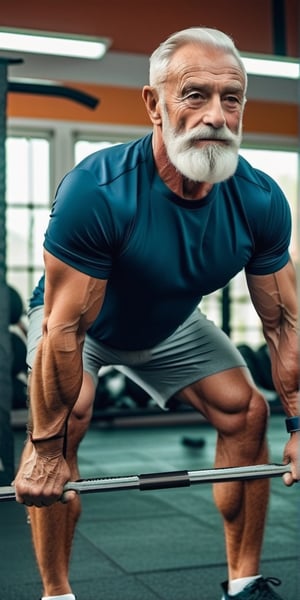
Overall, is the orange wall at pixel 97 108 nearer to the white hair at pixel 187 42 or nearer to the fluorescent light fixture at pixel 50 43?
the fluorescent light fixture at pixel 50 43

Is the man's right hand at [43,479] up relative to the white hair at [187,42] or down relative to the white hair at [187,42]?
down

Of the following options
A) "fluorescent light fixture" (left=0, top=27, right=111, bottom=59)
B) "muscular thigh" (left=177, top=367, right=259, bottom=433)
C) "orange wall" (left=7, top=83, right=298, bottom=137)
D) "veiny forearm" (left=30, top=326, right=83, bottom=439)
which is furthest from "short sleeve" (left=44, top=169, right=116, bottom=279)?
"orange wall" (left=7, top=83, right=298, bottom=137)

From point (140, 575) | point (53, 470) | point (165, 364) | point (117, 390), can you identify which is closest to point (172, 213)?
point (165, 364)

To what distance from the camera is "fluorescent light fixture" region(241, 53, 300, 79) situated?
14.6 feet

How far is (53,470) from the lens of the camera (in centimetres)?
166

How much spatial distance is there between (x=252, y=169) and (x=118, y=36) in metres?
4.01

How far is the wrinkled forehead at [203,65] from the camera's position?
1.61m

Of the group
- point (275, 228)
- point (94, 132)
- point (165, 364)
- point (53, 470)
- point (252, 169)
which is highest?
point (94, 132)

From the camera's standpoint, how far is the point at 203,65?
162 centimetres

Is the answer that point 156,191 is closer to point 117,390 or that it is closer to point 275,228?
point 275,228

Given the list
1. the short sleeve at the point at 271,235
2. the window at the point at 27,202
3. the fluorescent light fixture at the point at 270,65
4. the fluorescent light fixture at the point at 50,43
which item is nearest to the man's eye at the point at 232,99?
the short sleeve at the point at 271,235

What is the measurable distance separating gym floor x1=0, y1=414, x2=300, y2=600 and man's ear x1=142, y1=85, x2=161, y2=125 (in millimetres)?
Answer: 1229

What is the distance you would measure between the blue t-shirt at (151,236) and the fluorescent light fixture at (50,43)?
2.57 m

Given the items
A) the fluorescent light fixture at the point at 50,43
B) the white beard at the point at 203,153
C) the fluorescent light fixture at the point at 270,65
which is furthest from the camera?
the fluorescent light fixture at the point at 270,65
